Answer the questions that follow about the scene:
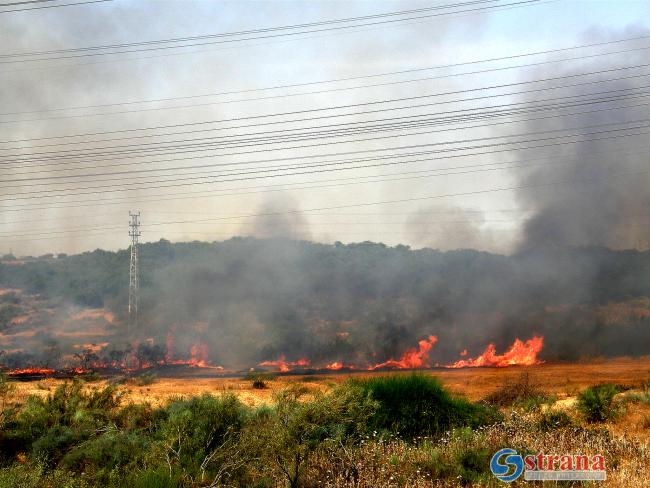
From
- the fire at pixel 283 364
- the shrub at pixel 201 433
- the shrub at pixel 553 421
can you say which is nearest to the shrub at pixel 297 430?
the shrub at pixel 201 433

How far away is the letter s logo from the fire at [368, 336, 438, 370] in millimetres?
33464

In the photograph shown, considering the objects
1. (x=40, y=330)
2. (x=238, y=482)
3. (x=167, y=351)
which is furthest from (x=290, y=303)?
(x=238, y=482)

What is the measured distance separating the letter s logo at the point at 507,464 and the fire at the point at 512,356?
32.9 m

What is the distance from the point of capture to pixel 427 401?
63.6 ft

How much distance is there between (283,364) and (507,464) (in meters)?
40.3

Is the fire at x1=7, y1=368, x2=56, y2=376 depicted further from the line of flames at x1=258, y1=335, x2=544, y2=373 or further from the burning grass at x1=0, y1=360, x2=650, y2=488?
the burning grass at x1=0, y1=360, x2=650, y2=488

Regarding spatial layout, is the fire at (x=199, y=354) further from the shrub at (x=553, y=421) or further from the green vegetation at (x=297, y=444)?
the shrub at (x=553, y=421)

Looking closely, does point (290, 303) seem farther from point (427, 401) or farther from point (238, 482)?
point (238, 482)

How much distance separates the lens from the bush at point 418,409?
59.4 feet

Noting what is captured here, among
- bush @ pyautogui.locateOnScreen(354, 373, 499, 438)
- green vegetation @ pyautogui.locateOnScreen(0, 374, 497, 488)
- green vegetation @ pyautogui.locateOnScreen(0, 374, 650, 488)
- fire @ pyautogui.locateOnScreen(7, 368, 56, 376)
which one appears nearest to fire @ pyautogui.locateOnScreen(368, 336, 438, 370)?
fire @ pyautogui.locateOnScreen(7, 368, 56, 376)

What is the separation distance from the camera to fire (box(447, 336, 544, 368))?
1836 inches

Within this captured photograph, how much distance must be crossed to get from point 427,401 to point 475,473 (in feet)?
20.9

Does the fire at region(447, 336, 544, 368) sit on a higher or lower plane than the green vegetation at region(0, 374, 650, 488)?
higher

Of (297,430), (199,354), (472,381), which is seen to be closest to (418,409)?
(297,430)
